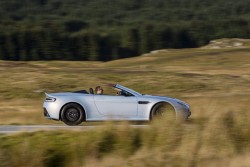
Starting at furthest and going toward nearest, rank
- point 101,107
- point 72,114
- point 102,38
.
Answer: point 102,38 < point 72,114 < point 101,107

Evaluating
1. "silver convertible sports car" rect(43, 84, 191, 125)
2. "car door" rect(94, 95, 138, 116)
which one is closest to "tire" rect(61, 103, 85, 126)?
"silver convertible sports car" rect(43, 84, 191, 125)

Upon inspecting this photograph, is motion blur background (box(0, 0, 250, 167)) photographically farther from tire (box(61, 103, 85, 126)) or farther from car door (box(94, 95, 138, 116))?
car door (box(94, 95, 138, 116))

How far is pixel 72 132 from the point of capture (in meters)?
11.1

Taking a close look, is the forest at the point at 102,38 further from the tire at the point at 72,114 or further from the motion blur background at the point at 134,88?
the tire at the point at 72,114

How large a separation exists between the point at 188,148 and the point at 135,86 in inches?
1023

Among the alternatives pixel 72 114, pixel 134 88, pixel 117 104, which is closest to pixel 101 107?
pixel 117 104

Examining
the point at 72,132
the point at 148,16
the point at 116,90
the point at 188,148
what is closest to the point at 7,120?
the point at 116,90

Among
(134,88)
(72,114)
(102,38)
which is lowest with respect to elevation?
(72,114)

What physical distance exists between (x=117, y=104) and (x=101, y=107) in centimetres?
41

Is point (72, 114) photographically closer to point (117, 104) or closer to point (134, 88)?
point (117, 104)

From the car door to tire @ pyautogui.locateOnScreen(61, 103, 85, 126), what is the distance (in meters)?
0.46

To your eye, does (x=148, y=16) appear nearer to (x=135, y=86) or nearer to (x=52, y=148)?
(x=135, y=86)

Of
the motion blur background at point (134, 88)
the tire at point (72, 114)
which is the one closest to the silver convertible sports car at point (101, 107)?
the tire at point (72, 114)

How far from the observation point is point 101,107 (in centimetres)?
1452
